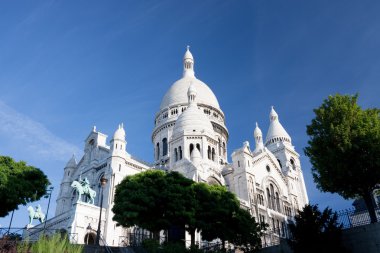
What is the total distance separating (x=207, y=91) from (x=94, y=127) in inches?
1046

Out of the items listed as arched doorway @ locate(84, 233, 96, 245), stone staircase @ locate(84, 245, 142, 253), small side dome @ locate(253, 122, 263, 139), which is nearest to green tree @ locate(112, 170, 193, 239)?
stone staircase @ locate(84, 245, 142, 253)

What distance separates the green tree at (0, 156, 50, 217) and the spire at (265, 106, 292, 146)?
48106 mm

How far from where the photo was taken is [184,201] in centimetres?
3073

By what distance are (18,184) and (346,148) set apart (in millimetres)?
26084

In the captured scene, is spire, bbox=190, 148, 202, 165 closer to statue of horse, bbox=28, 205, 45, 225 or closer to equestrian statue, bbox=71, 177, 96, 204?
equestrian statue, bbox=71, 177, 96, 204

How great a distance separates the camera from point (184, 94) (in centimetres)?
7000

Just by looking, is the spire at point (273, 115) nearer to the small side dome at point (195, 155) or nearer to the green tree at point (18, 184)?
the small side dome at point (195, 155)

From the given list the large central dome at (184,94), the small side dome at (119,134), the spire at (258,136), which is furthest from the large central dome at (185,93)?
the small side dome at (119,134)

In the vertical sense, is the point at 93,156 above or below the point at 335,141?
above

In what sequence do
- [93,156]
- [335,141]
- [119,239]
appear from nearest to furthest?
[335,141] < [119,239] < [93,156]

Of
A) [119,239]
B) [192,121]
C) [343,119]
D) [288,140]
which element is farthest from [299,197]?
[343,119]

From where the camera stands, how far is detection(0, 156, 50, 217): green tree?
30359mm

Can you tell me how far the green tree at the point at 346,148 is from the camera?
24.4 metres

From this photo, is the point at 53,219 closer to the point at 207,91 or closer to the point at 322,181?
the point at 322,181
